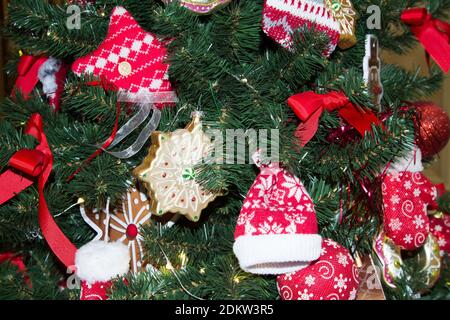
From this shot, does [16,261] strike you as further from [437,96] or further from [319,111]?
[437,96]

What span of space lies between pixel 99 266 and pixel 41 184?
142mm

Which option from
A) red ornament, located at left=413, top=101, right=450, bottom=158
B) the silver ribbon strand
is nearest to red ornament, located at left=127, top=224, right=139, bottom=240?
the silver ribbon strand

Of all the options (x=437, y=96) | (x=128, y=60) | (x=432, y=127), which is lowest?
(x=437, y=96)

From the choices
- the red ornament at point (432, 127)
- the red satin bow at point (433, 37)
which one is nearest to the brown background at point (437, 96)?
the red ornament at point (432, 127)

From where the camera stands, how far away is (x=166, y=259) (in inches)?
31.6

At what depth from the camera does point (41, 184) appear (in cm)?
77

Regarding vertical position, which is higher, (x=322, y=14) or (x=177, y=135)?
(x=322, y=14)

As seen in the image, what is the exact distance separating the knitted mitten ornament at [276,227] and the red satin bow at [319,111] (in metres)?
0.07

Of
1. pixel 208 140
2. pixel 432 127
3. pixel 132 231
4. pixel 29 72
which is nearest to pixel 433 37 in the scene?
pixel 432 127

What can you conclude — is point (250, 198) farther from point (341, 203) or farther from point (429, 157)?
point (429, 157)

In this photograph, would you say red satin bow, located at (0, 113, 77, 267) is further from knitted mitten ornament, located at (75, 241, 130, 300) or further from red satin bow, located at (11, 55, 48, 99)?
red satin bow, located at (11, 55, 48, 99)

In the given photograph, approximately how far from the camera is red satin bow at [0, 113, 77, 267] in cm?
77
